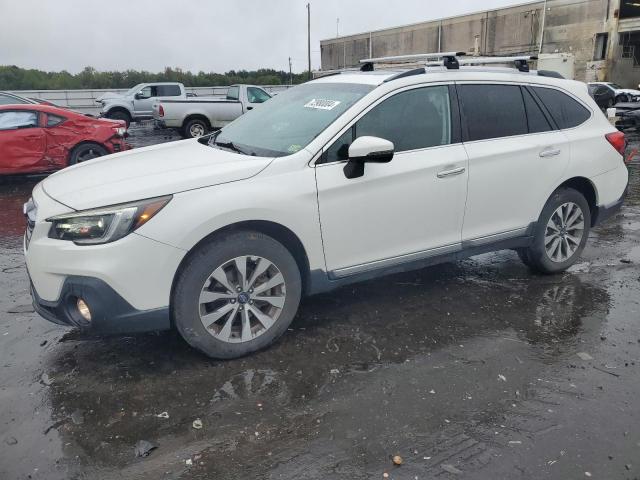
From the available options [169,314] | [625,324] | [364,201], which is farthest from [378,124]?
[625,324]

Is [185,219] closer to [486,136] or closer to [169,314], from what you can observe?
[169,314]

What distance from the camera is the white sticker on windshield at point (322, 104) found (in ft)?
13.0

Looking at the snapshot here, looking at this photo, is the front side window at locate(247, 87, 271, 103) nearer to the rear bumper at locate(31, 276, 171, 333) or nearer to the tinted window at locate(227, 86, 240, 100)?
the tinted window at locate(227, 86, 240, 100)

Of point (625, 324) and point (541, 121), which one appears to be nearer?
point (625, 324)

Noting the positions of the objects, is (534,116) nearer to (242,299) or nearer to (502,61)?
(502,61)

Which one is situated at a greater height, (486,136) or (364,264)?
(486,136)

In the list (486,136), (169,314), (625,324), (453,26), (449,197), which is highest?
(453,26)

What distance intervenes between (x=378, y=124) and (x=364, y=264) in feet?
3.25

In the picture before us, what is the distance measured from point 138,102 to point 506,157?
66.6ft

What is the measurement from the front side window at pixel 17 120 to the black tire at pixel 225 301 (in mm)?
7803

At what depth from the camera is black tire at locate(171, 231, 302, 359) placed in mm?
3238

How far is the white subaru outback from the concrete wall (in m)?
44.2

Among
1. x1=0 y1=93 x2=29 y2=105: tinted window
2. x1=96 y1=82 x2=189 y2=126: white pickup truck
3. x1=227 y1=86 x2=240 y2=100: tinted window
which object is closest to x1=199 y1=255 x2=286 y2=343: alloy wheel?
x1=0 y1=93 x2=29 y2=105: tinted window

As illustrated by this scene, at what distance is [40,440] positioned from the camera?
2.78 m
